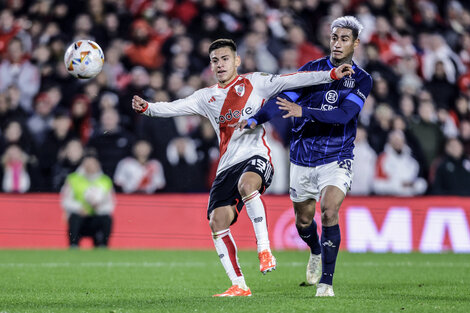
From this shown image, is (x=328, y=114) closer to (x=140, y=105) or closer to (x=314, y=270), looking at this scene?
(x=140, y=105)

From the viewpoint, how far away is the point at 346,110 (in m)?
7.41

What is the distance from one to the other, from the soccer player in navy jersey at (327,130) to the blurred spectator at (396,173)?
6467 mm

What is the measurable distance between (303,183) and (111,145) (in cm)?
679

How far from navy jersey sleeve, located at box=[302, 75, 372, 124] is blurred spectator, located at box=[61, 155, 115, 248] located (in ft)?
23.6

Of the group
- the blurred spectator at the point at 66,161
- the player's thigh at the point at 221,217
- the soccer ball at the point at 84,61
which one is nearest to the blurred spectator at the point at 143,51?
the blurred spectator at the point at 66,161

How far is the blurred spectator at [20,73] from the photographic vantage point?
15305 mm

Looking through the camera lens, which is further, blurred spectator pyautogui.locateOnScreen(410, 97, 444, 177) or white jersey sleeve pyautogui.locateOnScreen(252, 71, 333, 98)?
blurred spectator pyautogui.locateOnScreen(410, 97, 444, 177)

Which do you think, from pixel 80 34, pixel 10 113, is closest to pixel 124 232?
pixel 10 113

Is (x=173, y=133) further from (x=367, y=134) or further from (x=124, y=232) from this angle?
(x=367, y=134)

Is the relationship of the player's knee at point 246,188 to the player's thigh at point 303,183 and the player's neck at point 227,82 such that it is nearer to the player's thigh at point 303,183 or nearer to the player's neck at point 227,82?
the player's thigh at point 303,183

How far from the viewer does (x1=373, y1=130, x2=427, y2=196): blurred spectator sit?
14516 millimetres

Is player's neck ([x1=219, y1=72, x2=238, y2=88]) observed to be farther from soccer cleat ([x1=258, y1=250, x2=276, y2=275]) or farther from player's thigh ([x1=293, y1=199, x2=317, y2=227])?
soccer cleat ([x1=258, y1=250, x2=276, y2=275])

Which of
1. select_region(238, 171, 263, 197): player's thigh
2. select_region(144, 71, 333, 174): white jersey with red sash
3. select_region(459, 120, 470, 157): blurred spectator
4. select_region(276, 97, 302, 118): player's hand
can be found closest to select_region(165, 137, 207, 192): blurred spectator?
select_region(459, 120, 470, 157): blurred spectator

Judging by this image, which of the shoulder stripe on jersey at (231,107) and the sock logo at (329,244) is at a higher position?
the shoulder stripe on jersey at (231,107)
